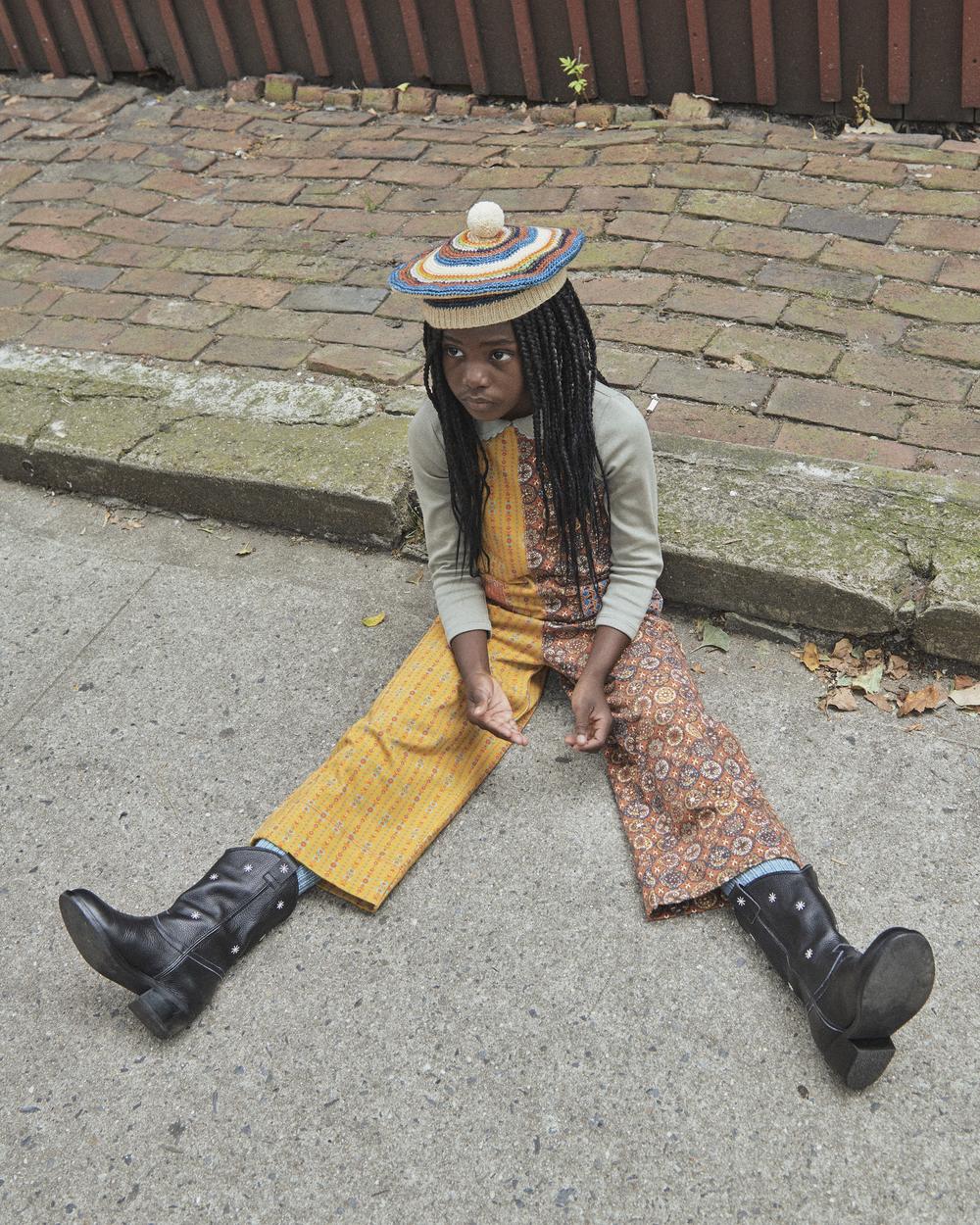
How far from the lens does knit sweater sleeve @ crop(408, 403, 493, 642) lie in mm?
2457

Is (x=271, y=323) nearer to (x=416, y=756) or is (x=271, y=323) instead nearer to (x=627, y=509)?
(x=627, y=509)

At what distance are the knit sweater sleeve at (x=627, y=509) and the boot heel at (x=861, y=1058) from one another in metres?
0.88

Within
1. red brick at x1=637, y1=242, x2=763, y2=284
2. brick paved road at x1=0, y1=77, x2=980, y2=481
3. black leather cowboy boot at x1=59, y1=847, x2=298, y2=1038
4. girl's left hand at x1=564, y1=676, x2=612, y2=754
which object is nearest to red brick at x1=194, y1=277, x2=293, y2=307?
brick paved road at x1=0, y1=77, x2=980, y2=481

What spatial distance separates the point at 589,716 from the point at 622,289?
75.2 inches

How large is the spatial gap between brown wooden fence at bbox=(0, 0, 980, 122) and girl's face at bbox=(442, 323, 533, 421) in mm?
2982

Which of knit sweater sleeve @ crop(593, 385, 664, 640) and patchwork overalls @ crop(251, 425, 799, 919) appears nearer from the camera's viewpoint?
patchwork overalls @ crop(251, 425, 799, 919)

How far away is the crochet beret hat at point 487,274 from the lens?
2080 mm

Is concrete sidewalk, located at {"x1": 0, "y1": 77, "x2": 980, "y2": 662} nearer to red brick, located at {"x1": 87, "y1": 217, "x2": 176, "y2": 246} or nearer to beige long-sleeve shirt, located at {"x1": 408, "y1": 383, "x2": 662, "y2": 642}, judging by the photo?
red brick, located at {"x1": 87, "y1": 217, "x2": 176, "y2": 246}

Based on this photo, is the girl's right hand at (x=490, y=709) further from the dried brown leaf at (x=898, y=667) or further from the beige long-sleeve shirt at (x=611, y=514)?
the dried brown leaf at (x=898, y=667)

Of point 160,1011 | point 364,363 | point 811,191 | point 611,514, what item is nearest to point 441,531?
point 611,514

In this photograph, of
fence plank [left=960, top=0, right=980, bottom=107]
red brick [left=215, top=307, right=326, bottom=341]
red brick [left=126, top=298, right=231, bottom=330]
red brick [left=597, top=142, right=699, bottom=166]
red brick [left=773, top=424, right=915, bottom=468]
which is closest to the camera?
red brick [left=773, top=424, right=915, bottom=468]

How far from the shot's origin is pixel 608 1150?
186 centimetres

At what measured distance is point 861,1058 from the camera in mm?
1842

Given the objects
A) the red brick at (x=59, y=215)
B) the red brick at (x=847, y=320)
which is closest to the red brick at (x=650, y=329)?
the red brick at (x=847, y=320)
